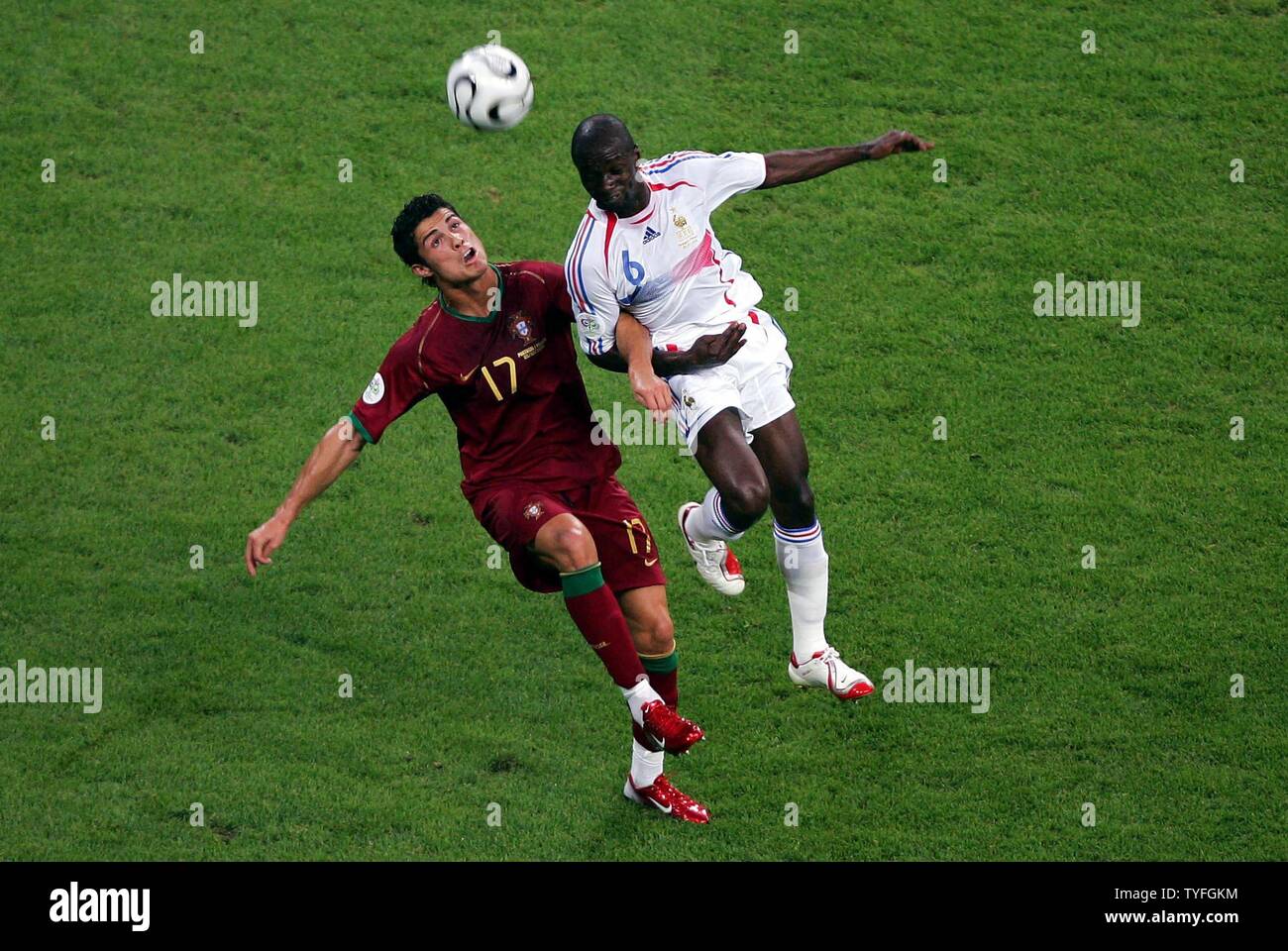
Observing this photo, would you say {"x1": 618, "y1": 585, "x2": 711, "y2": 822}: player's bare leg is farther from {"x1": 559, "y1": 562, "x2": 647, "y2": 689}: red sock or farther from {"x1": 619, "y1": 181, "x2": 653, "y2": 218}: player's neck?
{"x1": 619, "y1": 181, "x2": 653, "y2": 218}: player's neck

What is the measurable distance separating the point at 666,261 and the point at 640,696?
2329 mm

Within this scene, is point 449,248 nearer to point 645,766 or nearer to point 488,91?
point 488,91

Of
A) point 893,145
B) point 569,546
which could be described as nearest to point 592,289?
point 569,546

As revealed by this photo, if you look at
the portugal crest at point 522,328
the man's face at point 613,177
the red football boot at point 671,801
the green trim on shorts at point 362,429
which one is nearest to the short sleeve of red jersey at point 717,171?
the man's face at point 613,177

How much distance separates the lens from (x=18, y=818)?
868 centimetres

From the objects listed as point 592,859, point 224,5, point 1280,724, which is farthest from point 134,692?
point 224,5

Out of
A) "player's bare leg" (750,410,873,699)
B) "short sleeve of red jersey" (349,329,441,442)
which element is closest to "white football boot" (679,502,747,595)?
"player's bare leg" (750,410,873,699)

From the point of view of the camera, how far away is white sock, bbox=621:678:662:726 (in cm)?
812

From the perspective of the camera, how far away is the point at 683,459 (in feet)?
37.6

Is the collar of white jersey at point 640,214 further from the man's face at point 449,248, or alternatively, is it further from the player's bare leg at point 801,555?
the player's bare leg at point 801,555

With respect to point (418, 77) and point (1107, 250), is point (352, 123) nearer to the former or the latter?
point (418, 77)

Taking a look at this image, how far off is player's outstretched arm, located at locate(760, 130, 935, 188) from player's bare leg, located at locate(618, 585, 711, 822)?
2315 millimetres

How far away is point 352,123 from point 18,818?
7.13 meters

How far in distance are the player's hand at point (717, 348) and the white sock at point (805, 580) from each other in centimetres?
97
